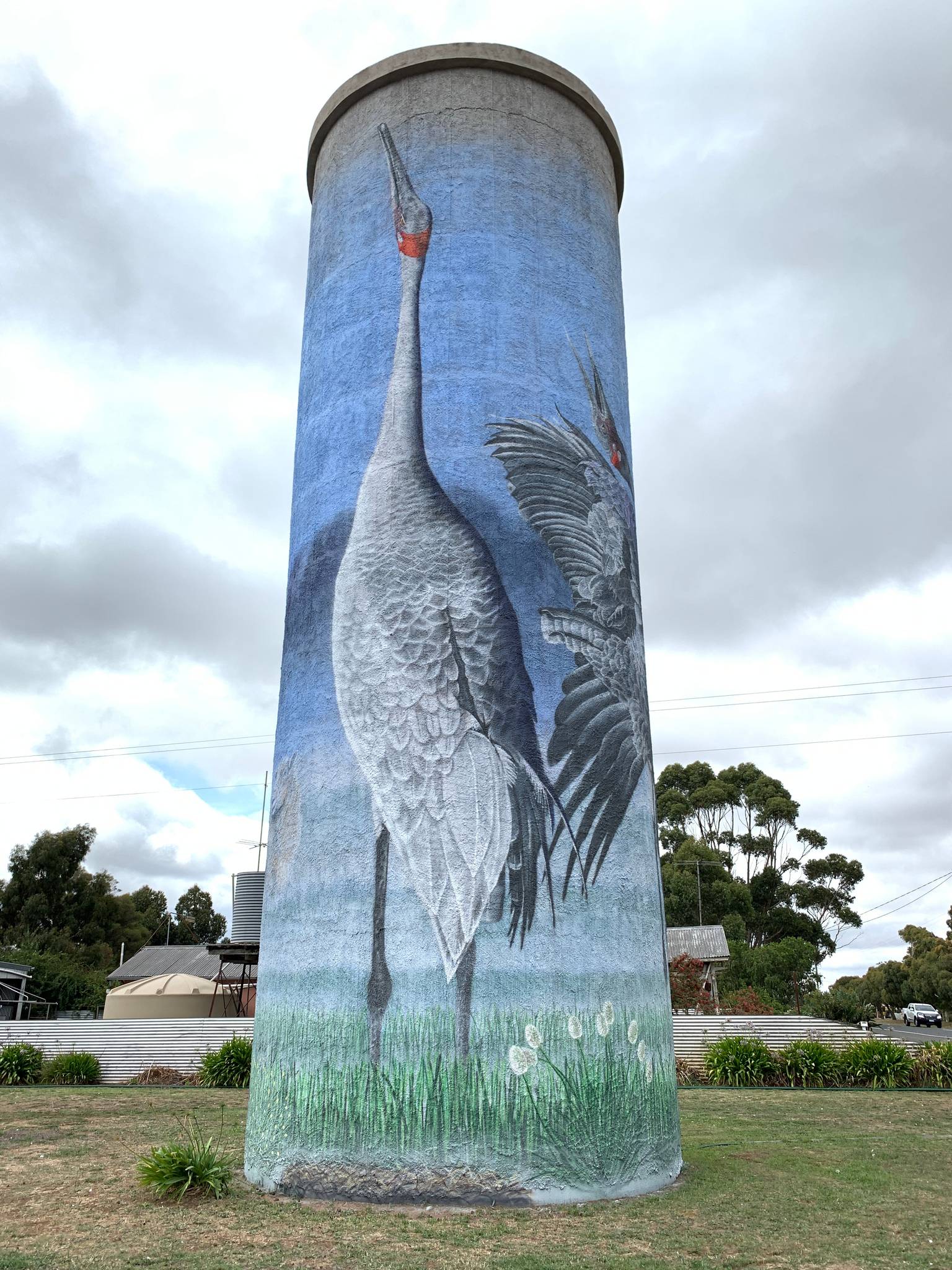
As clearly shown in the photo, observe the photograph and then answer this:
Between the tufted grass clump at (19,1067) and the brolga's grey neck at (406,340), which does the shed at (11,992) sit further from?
the brolga's grey neck at (406,340)

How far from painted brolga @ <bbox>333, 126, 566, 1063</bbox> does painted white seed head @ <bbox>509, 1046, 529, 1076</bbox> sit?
45cm

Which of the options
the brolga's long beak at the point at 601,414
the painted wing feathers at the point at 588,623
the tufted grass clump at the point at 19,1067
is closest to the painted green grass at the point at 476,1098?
the painted wing feathers at the point at 588,623

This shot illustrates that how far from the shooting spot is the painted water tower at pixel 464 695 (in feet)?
32.4

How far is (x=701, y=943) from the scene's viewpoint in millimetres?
48438

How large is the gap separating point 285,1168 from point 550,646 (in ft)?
19.6

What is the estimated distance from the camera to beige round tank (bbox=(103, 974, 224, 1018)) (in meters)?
39.5

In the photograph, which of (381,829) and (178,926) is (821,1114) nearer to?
(381,829)

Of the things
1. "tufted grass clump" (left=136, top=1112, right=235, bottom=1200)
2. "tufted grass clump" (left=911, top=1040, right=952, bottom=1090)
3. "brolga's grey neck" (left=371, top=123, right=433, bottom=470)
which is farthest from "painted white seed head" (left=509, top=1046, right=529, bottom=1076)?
"tufted grass clump" (left=911, top=1040, right=952, bottom=1090)

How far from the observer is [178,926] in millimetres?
86312

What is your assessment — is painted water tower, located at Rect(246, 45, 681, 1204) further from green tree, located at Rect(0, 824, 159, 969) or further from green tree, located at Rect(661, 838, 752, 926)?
green tree, located at Rect(0, 824, 159, 969)

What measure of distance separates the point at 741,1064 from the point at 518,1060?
15323 millimetres

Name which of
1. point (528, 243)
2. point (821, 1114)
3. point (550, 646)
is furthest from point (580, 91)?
point (821, 1114)

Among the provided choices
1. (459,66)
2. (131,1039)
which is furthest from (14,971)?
(459,66)

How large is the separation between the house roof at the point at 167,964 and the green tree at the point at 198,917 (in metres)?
34.2
